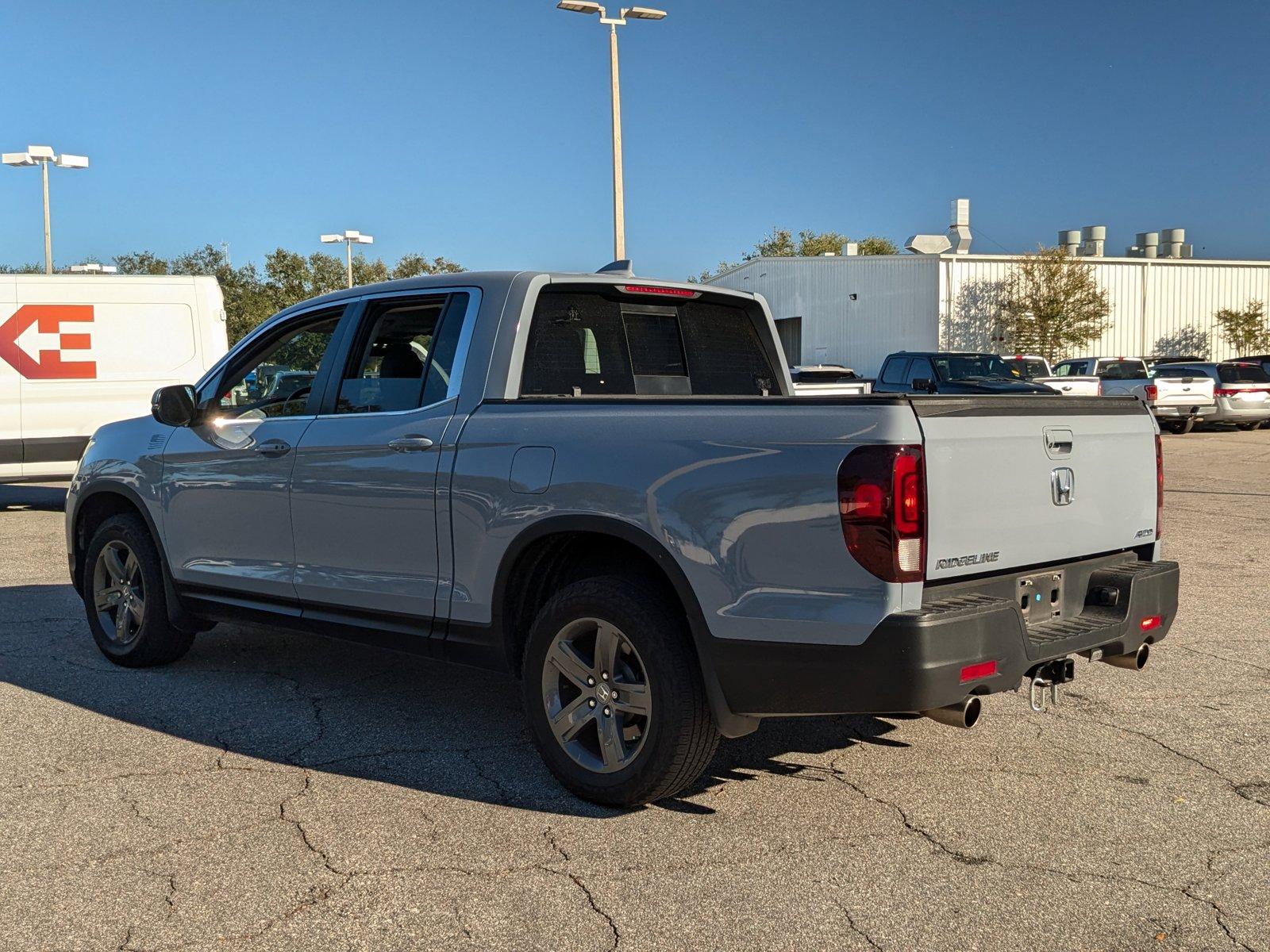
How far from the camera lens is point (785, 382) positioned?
596cm

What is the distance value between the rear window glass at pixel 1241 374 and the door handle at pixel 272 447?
26.7 m

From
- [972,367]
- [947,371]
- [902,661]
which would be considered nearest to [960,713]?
[902,661]

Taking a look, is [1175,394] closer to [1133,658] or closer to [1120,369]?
[1120,369]

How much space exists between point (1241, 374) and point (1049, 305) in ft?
43.8

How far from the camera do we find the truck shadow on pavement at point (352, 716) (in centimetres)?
470

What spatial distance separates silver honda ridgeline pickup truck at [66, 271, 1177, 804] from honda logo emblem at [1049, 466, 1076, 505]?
0.6 inches

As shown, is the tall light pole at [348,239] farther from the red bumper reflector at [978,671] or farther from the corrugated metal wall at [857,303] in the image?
the red bumper reflector at [978,671]

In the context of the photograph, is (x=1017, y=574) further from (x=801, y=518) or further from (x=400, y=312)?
(x=400, y=312)

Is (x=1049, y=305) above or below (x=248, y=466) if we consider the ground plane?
above

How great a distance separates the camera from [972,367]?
21719 mm

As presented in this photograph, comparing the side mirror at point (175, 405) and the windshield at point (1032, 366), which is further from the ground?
the windshield at point (1032, 366)

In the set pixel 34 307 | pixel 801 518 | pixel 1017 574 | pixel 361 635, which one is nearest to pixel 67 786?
pixel 361 635

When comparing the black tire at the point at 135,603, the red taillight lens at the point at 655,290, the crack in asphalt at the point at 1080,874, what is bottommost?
the crack in asphalt at the point at 1080,874

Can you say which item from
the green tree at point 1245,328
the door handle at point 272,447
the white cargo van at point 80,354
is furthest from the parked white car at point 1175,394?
the door handle at point 272,447
